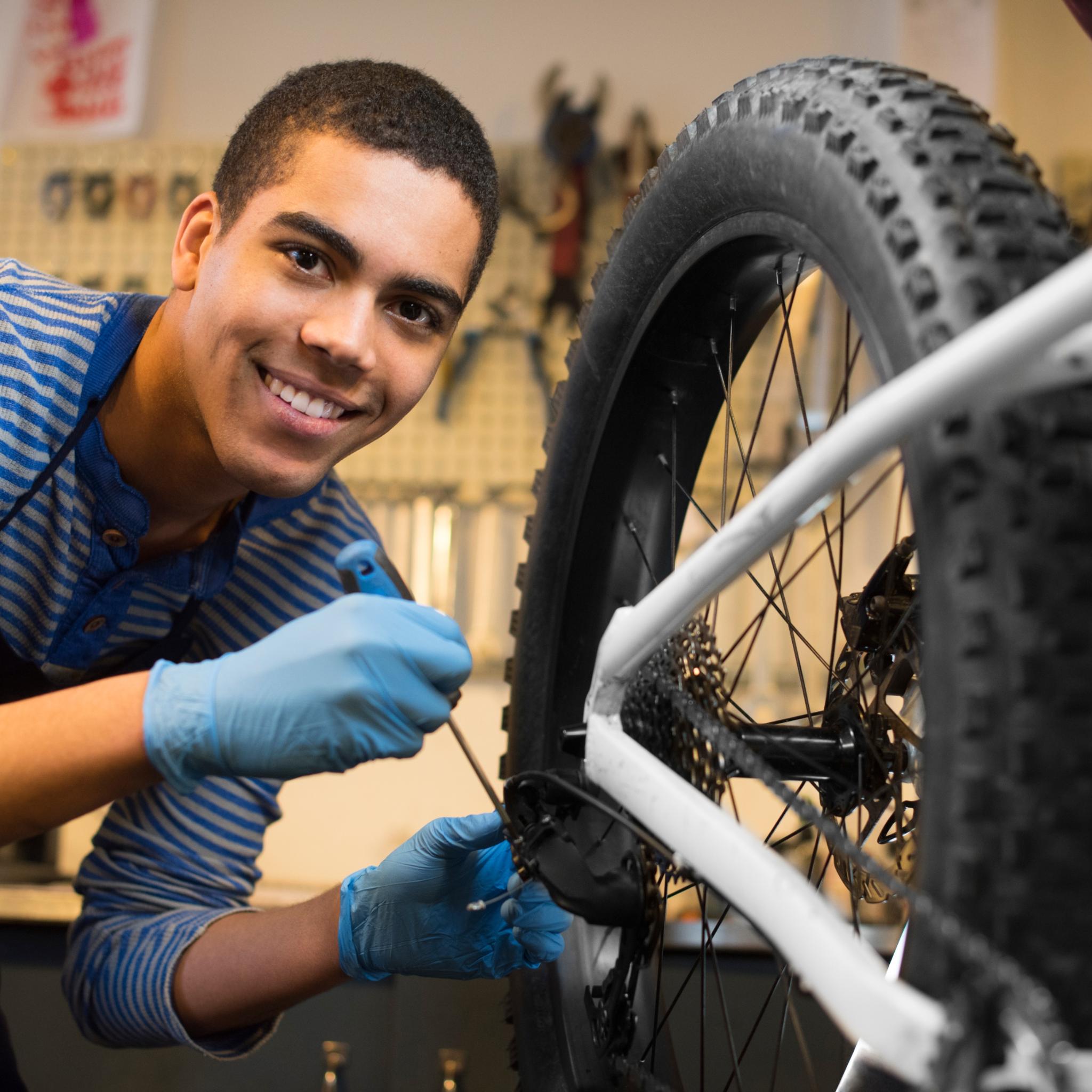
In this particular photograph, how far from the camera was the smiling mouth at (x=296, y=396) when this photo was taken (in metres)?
0.79

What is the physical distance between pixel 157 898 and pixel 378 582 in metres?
0.57

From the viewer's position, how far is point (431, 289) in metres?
0.78

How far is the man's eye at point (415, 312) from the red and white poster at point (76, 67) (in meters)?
1.73

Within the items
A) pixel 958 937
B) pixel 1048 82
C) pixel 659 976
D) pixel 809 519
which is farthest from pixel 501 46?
pixel 958 937

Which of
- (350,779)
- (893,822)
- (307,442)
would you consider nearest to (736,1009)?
(893,822)

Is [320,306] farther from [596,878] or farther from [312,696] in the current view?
Result: [596,878]

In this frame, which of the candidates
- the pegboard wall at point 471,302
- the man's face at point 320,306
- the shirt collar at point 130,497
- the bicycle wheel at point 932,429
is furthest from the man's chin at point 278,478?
the pegboard wall at point 471,302

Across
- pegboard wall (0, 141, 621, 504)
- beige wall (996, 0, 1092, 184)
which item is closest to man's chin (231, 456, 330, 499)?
pegboard wall (0, 141, 621, 504)

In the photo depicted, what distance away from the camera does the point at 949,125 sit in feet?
1.33

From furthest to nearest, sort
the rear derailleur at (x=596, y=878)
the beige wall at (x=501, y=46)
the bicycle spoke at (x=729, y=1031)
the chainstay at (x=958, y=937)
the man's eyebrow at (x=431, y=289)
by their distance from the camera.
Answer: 1. the beige wall at (x=501, y=46)
2. the man's eyebrow at (x=431, y=289)
3. the bicycle spoke at (x=729, y=1031)
4. the rear derailleur at (x=596, y=878)
5. the chainstay at (x=958, y=937)

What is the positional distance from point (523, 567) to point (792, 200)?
46 cm

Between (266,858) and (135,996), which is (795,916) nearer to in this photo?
(135,996)

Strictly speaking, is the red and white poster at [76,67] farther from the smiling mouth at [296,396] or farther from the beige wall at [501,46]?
the smiling mouth at [296,396]

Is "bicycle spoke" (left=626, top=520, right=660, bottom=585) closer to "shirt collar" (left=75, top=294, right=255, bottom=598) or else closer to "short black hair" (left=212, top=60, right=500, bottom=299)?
"short black hair" (left=212, top=60, right=500, bottom=299)
